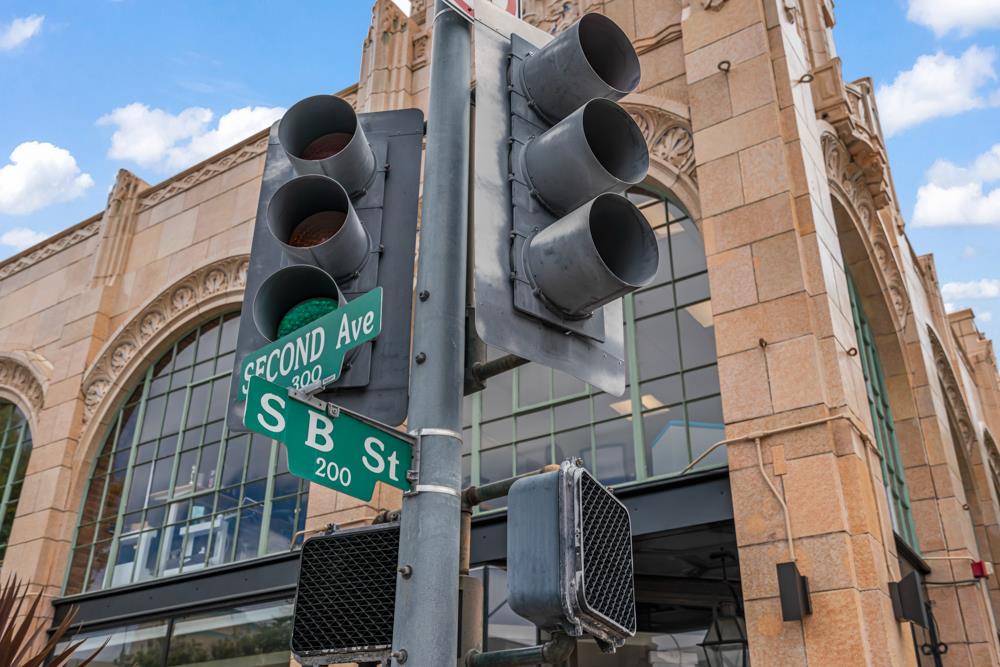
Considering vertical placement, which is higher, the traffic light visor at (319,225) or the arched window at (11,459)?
the arched window at (11,459)

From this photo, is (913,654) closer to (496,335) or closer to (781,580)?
(781,580)

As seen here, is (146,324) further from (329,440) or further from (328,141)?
(329,440)

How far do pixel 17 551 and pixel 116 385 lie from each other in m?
3.29

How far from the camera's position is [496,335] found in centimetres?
284

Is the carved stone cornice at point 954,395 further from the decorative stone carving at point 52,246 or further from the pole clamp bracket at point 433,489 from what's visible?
the decorative stone carving at point 52,246

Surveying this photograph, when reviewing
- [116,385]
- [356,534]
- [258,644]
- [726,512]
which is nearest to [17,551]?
[116,385]

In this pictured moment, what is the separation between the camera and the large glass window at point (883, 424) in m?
11.5

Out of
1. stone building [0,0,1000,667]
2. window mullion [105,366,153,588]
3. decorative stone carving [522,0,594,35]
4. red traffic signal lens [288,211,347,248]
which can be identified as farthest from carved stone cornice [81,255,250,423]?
red traffic signal lens [288,211,347,248]

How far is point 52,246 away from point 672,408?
15.5 metres

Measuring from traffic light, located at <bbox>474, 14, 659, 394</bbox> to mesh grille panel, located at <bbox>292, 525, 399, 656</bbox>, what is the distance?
77cm

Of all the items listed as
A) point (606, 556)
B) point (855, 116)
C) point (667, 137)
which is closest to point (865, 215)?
point (855, 116)

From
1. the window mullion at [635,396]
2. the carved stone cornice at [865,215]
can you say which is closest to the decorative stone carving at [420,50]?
the window mullion at [635,396]

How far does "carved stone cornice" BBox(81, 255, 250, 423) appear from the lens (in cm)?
1593

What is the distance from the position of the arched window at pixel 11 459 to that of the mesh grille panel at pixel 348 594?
15902mm
